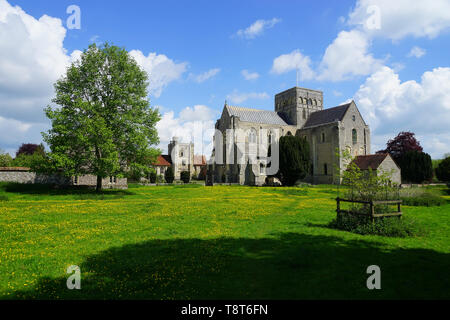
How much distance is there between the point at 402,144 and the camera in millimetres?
65812

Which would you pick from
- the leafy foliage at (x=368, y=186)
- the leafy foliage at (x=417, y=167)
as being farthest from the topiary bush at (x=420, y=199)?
the leafy foliage at (x=417, y=167)

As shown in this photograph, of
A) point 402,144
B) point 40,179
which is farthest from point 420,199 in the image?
point 402,144

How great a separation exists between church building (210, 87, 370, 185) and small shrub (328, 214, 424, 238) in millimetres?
40260

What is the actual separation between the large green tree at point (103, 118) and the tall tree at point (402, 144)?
5983 centimetres

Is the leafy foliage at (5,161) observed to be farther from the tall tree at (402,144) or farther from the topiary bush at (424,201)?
the tall tree at (402,144)

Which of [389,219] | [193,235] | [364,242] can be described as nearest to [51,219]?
[193,235]

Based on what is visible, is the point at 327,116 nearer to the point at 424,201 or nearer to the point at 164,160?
the point at 424,201

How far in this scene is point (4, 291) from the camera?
19.3 ft

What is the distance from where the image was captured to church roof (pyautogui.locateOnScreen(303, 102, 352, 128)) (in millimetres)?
55000

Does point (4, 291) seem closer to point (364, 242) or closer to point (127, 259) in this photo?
point (127, 259)

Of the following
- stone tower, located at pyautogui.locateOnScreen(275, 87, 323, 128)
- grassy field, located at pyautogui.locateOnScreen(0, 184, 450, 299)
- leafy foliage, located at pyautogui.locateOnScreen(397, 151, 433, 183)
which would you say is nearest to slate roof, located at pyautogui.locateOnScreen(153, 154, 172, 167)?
stone tower, located at pyautogui.locateOnScreen(275, 87, 323, 128)

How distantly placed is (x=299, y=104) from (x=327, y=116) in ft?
27.9

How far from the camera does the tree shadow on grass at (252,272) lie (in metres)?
5.80
